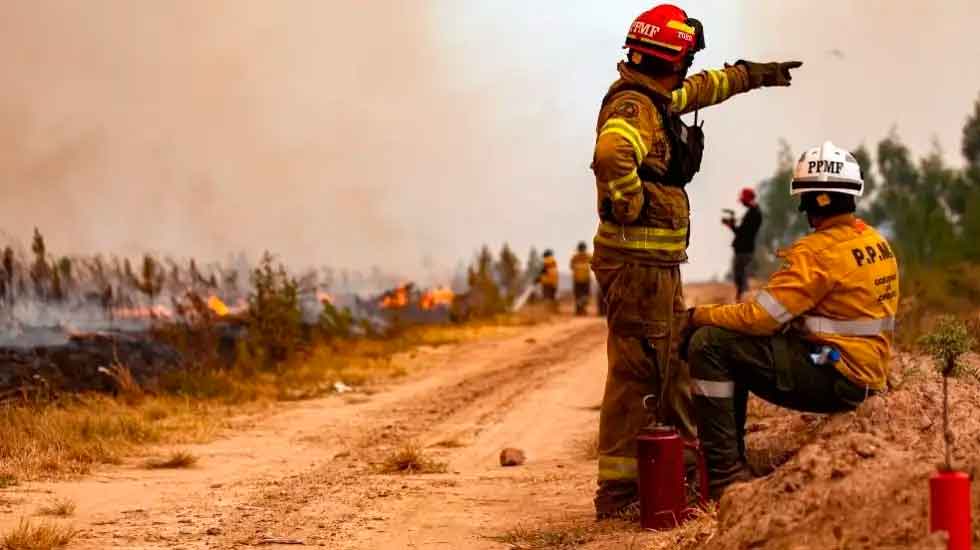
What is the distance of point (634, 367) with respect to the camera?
683cm

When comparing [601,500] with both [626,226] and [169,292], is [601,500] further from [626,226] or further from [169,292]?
[169,292]

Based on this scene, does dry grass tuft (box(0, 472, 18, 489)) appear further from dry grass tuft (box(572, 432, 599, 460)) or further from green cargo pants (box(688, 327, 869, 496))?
green cargo pants (box(688, 327, 869, 496))

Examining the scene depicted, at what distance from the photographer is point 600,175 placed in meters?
6.46

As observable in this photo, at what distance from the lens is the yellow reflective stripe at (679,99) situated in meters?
6.95

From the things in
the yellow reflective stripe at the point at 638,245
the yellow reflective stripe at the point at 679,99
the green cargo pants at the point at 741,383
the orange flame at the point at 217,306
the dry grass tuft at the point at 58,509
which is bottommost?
the dry grass tuft at the point at 58,509

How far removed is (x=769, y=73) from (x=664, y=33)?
76 centimetres

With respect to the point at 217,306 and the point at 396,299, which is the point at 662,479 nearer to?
the point at 217,306

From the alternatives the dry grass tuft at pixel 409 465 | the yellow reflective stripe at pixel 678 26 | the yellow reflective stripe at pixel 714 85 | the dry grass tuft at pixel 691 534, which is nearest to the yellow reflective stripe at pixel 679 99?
the yellow reflective stripe at pixel 714 85

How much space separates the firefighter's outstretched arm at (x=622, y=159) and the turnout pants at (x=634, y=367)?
14.0 inches

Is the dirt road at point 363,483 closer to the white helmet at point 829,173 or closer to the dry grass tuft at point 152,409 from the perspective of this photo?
the dry grass tuft at point 152,409

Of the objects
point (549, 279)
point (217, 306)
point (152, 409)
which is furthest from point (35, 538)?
point (549, 279)

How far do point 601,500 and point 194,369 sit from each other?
287 inches

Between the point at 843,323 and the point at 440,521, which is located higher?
the point at 843,323

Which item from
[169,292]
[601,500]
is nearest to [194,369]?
[169,292]
